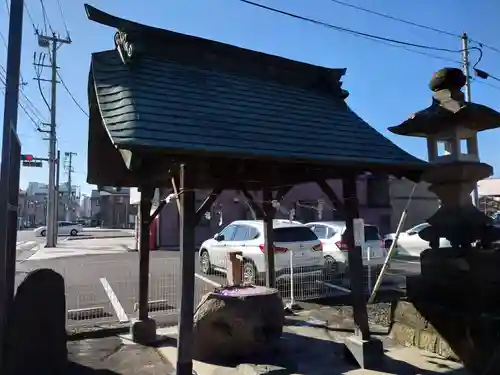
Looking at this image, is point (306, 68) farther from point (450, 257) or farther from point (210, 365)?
point (210, 365)

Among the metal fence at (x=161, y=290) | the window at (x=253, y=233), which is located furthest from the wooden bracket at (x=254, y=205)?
the window at (x=253, y=233)

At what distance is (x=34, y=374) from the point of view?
13.6 ft

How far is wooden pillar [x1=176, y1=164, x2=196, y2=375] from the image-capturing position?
4.10 metres

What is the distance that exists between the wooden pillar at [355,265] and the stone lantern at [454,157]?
3.85ft

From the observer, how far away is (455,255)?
5.16 metres

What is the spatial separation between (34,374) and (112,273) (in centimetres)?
857

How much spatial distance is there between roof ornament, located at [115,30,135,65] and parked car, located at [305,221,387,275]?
758 centimetres

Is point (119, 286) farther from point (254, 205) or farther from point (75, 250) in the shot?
point (75, 250)

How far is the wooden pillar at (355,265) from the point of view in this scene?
5.09 metres

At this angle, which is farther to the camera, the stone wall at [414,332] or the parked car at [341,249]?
the parked car at [341,249]

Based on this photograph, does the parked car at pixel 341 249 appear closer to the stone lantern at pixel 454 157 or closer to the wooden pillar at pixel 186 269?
the stone lantern at pixel 454 157

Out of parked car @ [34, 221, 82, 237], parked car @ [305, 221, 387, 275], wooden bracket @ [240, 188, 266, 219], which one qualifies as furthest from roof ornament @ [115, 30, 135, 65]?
parked car @ [34, 221, 82, 237]

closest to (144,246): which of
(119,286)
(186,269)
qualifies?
(186,269)

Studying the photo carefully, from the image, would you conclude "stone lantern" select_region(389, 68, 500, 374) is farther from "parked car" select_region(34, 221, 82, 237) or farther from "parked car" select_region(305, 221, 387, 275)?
"parked car" select_region(34, 221, 82, 237)
